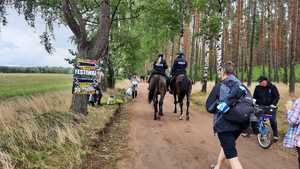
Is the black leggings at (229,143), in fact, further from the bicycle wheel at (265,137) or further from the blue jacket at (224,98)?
the bicycle wheel at (265,137)

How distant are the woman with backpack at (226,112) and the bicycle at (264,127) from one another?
14.6 ft

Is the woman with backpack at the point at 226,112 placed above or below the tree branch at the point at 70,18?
below

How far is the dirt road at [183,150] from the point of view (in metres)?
8.88

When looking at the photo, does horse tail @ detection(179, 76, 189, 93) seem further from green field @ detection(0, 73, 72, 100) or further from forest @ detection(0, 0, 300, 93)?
green field @ detection(0, 73, 72, 100)

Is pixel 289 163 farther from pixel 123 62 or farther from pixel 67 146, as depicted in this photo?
pixel 123 62

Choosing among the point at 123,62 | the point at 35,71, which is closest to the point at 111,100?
the point at 123,62

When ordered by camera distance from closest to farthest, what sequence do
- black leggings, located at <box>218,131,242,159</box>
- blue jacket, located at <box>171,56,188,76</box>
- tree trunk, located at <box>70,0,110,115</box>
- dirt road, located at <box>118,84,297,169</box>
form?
black leggings, located at <box>218,131,242,159</box> < dirt road, located at <box>118,84,297,169</box> < tree trunk, located at <box>70,0,110,115</box> < blue jacket, located at <box>171,56,188,76</box>

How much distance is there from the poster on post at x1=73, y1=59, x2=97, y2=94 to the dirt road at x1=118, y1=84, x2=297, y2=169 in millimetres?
2026

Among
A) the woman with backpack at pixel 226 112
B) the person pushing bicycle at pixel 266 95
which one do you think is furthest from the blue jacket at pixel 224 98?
the person pushing bicycle at pixel 266 95

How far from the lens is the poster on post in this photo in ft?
44.0

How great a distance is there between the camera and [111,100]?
2061 cm

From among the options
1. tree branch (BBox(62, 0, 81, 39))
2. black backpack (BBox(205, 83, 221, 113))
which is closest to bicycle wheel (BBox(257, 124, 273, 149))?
black backpack (BBox(205, 83, 221, 113))

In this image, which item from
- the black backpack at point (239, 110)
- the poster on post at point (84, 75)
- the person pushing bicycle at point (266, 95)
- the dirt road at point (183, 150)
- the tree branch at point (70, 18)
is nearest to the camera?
the black backpack at point (239, 110)

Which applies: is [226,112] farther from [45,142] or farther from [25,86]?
[25,86]
